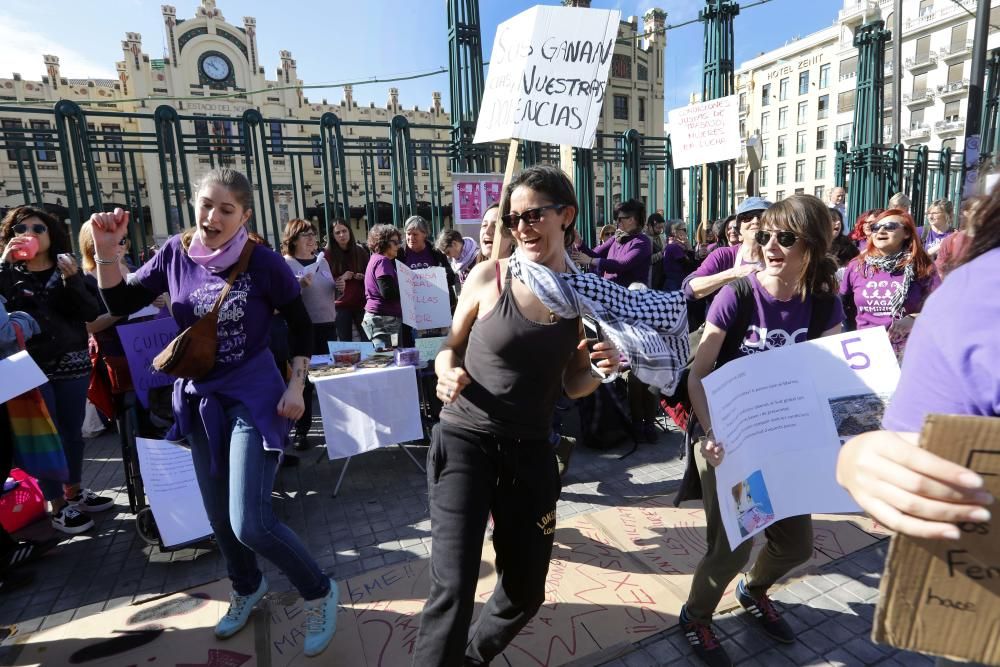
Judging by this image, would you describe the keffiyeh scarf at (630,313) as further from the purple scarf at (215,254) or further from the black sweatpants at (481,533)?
the purple scarf at (215,254)

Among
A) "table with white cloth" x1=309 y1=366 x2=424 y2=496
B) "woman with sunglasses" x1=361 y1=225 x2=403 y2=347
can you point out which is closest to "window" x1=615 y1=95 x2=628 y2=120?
"woman with sunglasses" x1=361 y1=225 x2=403 y2=347

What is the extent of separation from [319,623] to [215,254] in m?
1.69

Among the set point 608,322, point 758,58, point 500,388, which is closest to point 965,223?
point 608,322

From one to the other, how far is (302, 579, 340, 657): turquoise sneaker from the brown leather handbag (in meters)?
1.17

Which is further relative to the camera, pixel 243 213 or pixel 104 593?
pixel 104 593

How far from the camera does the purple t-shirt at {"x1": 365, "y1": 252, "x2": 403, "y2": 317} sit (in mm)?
5352

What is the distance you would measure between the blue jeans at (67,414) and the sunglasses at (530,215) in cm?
350

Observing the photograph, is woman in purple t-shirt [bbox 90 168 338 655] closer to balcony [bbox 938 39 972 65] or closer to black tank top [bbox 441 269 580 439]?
black tank top [bbox 441 269 580 439]

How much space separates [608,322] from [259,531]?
5.42 ft

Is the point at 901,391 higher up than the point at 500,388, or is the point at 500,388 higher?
the point at 901,391

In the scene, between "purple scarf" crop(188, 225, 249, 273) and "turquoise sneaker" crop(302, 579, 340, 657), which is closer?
"purple scarf" crop(188, 225, 249, 273)

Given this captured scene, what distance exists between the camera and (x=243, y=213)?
2.31 m

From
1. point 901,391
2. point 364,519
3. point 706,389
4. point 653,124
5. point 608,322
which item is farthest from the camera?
point 653,124

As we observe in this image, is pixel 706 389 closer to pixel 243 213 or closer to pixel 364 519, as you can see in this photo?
pixel 243 213
